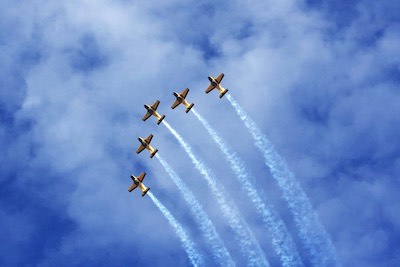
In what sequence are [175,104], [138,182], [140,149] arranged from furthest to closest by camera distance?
1. [175,104]
2. [140,149]
3. [138,182]

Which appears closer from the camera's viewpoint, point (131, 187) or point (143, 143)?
point (131, 187)

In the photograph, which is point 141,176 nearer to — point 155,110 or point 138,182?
point 138,182

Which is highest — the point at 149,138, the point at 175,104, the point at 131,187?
the point at 175,104

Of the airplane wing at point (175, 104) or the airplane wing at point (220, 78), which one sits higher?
the airplane wing at point (220, 78)

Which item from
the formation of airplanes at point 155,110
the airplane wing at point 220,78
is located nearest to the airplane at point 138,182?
the formation of airplanes at point 155,110

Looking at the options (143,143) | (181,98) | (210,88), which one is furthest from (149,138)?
(210,88)

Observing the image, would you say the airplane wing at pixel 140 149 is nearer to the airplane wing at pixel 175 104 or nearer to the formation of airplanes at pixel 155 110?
the formation of airplanes at pixel 155 110

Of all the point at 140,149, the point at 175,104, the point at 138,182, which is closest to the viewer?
the point at 138,182

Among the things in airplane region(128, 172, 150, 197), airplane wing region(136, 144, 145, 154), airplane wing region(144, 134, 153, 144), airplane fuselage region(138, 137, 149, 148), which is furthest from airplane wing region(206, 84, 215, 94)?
airplane region(128, 172, 150, 197)

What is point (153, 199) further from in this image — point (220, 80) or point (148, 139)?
point (220, 80)

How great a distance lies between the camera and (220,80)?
163 metres

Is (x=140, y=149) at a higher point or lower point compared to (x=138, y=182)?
higher

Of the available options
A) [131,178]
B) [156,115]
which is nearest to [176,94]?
[156,115]

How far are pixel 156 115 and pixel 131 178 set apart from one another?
18102 mm
